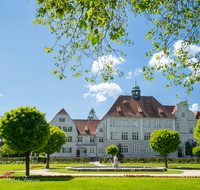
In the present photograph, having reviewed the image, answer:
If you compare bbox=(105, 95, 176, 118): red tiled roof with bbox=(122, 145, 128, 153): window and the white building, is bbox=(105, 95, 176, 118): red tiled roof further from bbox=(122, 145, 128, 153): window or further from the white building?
bbox=(122, 145, 128, 153): window

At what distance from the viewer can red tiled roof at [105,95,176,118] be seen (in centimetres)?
5259

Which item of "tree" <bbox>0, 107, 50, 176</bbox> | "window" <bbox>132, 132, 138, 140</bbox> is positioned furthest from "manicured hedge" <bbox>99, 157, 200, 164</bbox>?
"tree" <bbox>0, 107, 50, 176</bbox>

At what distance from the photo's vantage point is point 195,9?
8.60 m

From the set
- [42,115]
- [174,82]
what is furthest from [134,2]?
[42,115]

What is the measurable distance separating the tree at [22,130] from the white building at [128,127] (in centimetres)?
3280

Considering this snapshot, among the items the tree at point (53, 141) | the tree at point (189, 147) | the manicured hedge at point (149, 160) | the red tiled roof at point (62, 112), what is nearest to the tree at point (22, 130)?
the tree at point (53, 141)

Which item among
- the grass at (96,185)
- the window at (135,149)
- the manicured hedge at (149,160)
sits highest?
the grass at (96,185)

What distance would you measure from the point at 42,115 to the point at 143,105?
38.1m

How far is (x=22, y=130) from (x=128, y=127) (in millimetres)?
36367

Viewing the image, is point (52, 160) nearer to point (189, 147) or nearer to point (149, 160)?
point (149, 160)

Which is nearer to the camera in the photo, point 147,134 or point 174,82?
point 174,82

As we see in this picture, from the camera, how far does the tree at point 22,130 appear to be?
18.6 m

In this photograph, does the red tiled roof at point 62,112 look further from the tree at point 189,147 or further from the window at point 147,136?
the tree at point 189,147

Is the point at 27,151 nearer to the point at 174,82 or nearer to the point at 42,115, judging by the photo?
the point at 42,115
